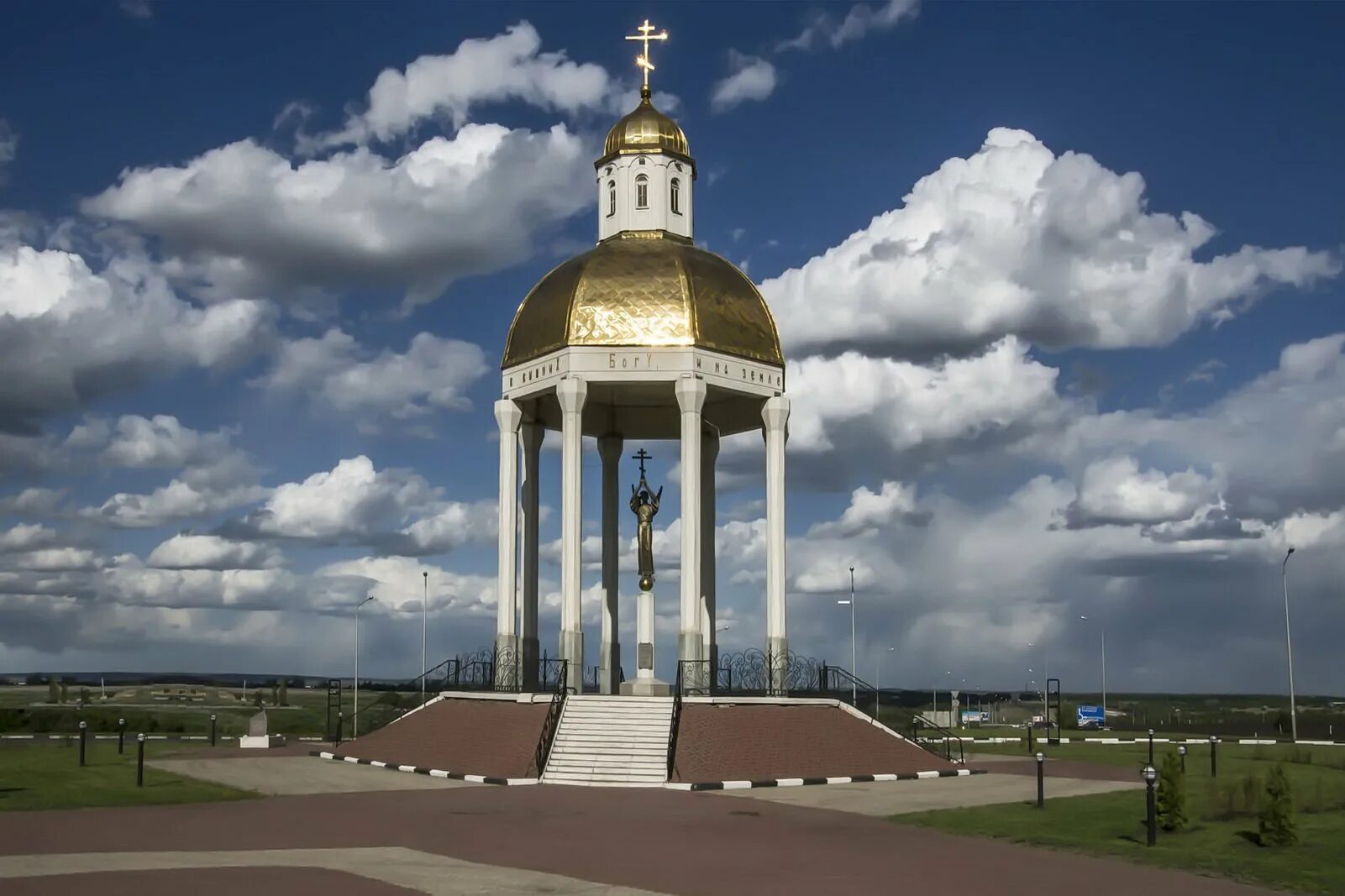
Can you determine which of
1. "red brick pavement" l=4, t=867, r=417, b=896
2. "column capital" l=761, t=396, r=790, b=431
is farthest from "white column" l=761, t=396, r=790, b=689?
"red brick pavement" l=4, t=867, r=417, b=896

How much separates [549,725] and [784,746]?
19.4 feet

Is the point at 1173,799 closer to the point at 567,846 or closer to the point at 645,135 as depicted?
the point at 567,846

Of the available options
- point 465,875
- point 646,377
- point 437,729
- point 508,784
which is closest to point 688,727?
point 508,784

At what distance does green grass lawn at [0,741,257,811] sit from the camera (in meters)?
26.0

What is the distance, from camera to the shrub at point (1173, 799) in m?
21.6

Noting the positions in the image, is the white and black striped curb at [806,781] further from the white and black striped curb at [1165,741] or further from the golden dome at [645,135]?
the golden dome at [645,135]

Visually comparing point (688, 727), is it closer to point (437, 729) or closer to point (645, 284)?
point (437, 729)

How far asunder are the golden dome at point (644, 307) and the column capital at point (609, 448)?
5553 mm

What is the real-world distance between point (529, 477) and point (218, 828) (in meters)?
21.6

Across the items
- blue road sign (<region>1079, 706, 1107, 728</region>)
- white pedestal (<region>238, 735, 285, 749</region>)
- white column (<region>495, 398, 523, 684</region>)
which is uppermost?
white column (<region>495, 398, 523, 684</region>)

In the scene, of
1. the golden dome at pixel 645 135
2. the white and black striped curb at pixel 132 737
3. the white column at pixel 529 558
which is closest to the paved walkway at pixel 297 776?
the white column at pixel 529 558

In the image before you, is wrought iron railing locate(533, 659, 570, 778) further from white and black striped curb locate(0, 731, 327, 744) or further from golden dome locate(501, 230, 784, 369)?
white and black striped curb locate(0, 731, 327, 744)

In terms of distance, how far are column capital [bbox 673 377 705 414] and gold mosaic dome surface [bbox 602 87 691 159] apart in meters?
9.64

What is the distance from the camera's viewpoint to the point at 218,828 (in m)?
21.9
